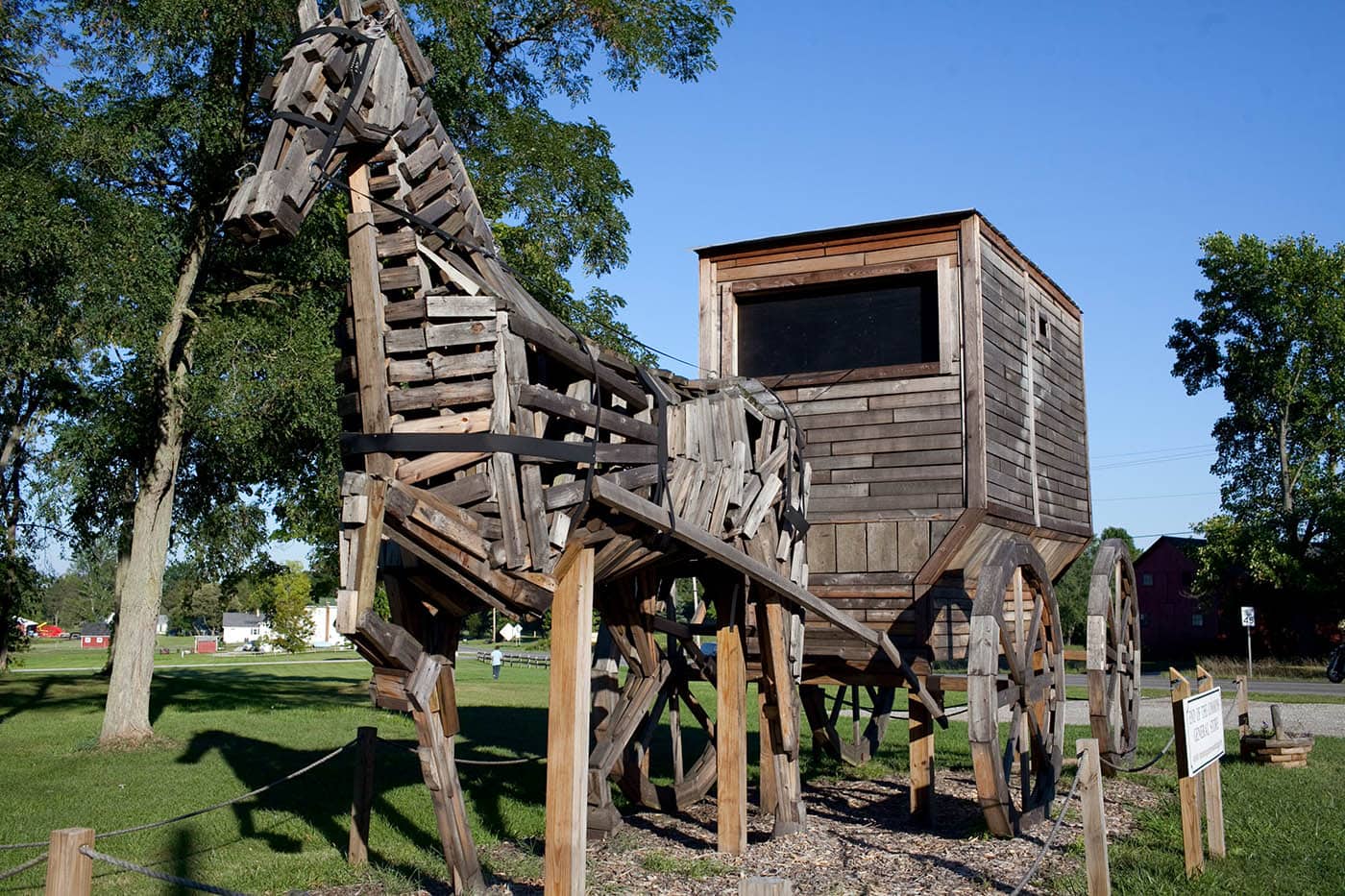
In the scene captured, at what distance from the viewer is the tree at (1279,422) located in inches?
1407

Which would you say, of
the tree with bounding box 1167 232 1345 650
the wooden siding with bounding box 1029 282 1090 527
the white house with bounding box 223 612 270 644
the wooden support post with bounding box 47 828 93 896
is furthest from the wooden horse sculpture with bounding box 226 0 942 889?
the white house with bounding box 223 612 270 644

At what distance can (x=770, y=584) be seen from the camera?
8.30 metres

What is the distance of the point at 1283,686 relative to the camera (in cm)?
2892

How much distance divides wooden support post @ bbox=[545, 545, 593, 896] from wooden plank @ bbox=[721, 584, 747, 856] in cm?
251

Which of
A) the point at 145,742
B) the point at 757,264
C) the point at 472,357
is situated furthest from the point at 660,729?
the point at 472,357

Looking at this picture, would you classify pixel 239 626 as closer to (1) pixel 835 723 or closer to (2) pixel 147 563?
(2) pixel 147 563

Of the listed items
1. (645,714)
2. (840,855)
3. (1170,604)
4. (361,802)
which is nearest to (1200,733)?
(840,855)

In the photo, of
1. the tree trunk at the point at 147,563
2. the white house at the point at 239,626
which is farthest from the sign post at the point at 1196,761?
the white house at the point at 239,626

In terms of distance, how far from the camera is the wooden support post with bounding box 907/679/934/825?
1004 cm

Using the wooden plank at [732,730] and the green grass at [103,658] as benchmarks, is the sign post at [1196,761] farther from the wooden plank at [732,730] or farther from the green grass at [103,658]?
the green grass at [103,658]

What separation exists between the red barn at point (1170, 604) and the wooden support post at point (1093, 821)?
44.5 metres

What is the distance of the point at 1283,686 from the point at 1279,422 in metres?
14.6

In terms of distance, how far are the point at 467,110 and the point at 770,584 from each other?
37.9 feet

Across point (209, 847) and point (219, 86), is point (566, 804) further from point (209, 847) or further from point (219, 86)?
point (219, 86)
